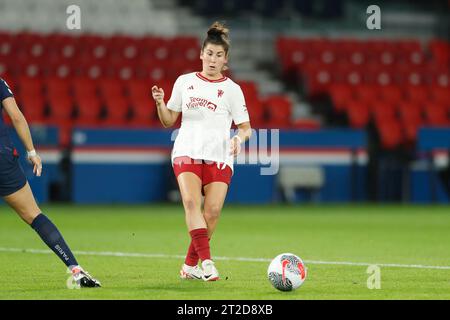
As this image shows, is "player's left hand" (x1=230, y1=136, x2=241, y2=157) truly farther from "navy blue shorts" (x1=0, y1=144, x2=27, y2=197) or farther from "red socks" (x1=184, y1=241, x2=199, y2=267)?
"navy blue shorts" (x1=0, y1=144, x2=27, y2=197)

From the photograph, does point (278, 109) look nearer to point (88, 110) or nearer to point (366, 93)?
point (366, 93)

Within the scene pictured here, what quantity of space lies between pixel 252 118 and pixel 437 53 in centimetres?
797

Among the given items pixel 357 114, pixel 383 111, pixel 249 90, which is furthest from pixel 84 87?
pixel 383 111

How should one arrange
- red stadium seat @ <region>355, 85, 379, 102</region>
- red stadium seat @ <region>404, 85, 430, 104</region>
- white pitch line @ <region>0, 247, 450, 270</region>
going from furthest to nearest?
red stadium seat @ <region>404, 85, 430, 104</region> < red stadium seat @ <region>355, 85, 379, 102</region> < white pitch line @ <region>0, 247, 450, 270</region>

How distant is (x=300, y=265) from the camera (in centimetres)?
905

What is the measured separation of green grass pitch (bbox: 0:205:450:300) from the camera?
29.5 ft

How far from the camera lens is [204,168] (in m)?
9.92

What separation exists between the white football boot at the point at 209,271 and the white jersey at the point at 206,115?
98cm

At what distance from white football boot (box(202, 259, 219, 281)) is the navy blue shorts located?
177 cm

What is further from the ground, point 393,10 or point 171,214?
point 393,10

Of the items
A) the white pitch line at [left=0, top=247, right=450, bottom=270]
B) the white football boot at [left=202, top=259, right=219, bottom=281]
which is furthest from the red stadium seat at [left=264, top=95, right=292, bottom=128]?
the white football boot at [left=202, top=259, right=219, bottom=281]

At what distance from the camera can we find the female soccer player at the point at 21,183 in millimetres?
8875
